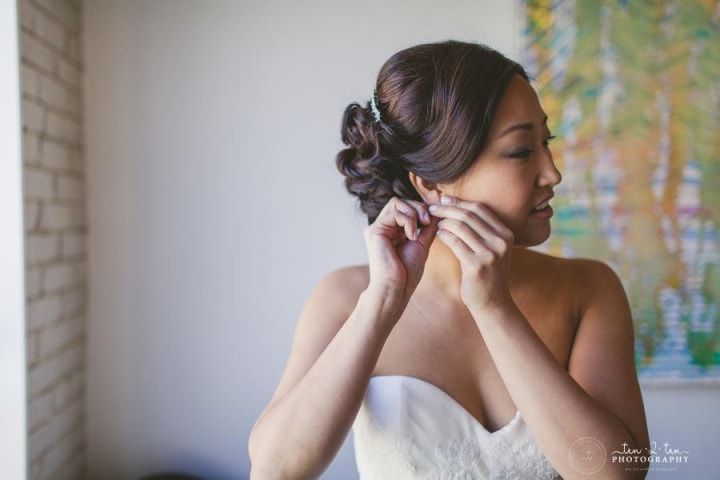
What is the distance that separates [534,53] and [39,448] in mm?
1826

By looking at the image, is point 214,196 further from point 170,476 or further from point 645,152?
point 645,152

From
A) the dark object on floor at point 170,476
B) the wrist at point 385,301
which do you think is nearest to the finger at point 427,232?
the wrist at point 385,301

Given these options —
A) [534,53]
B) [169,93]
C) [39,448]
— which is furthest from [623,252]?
[39,448]

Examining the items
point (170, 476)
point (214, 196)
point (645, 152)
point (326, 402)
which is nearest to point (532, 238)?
point (326, 402)

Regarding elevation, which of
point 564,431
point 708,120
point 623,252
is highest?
point 708,120

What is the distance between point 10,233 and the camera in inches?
51.1

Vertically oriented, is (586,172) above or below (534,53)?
below

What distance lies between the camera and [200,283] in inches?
66.8

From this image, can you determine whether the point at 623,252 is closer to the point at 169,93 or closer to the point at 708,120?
the point at 708,120

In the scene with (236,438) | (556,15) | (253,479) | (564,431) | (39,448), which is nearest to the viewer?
(564,431)

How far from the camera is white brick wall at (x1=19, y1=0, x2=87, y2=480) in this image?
136cm

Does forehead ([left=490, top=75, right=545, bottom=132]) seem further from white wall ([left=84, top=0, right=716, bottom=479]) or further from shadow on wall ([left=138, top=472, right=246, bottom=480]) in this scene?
shadow on wall ([left=138, top=472, right=246, bottom=480])

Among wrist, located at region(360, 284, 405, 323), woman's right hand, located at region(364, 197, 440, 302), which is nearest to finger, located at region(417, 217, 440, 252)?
woman's right hand, located at region(364, 197, 440, 302)

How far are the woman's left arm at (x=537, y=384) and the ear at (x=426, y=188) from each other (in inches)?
4.2
